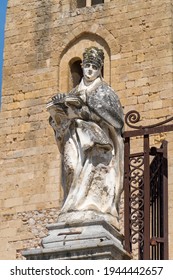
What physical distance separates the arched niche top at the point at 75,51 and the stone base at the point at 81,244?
28.6 feet

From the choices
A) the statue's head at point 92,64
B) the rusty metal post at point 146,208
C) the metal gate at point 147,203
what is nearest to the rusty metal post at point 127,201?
the metal gate at point 147,203

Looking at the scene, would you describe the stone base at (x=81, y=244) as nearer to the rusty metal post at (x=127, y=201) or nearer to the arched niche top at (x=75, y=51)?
the rusty metal post at (x=127, y=201)

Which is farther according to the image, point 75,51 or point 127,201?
point 75,51

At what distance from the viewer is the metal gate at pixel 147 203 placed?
35.2 feet

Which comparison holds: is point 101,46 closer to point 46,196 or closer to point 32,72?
point 32,72

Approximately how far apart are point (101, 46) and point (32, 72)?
1.36 meters

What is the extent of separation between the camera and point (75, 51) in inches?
692

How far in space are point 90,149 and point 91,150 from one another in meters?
0.02

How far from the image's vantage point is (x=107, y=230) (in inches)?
339

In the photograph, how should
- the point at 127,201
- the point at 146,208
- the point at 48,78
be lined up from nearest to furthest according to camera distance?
the point at 146,208 → the point at 127,201 → the point at 48,78

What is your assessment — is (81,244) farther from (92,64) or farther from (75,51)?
(75,51)

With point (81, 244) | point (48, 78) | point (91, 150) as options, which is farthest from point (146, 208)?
point (48, 78)

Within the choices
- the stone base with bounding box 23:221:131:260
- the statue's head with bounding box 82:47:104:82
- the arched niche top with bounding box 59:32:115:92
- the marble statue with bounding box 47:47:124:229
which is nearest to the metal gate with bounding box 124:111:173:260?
the statue's head with bounding box 82:47:104:82
